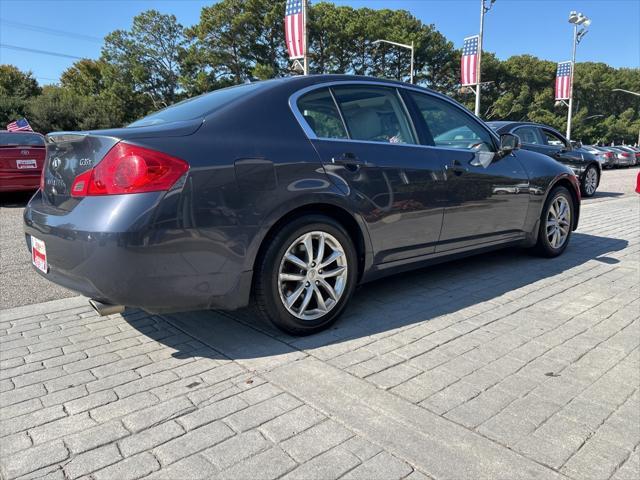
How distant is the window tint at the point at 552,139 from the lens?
10758mm

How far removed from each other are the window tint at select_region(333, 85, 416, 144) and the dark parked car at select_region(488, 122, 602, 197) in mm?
6296

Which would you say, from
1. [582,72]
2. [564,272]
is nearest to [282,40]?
[564,272]

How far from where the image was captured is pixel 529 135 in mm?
10312

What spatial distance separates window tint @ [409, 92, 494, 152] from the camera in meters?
3.99

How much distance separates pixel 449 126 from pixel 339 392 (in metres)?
2.63

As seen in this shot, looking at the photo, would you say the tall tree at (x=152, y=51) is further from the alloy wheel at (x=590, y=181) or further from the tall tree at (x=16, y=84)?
the alloy wheel at (x=590, y=181)

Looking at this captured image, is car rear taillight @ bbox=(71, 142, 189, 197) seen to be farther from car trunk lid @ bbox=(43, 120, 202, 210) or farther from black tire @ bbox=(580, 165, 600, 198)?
black tire @ bbox=(580, 165, 600, 198)

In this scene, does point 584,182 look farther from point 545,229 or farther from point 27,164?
point 27,164

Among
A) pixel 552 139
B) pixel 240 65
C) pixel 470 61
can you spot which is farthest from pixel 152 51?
pixel 552 139

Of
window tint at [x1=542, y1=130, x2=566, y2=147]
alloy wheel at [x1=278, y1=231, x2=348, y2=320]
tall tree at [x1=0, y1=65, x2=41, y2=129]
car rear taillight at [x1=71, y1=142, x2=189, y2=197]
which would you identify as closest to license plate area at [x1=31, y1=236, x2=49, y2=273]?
car rear taillight at [x1=71, y1=142, x2=189, y2=197]

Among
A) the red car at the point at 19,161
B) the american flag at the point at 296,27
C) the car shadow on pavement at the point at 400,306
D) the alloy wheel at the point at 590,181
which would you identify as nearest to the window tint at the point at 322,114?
the car shadow on pavement at the point at 400,306

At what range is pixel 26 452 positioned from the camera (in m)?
2.04

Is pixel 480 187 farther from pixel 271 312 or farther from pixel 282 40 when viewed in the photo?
pixel 282 40

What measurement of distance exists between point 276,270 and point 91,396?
1.17 m
